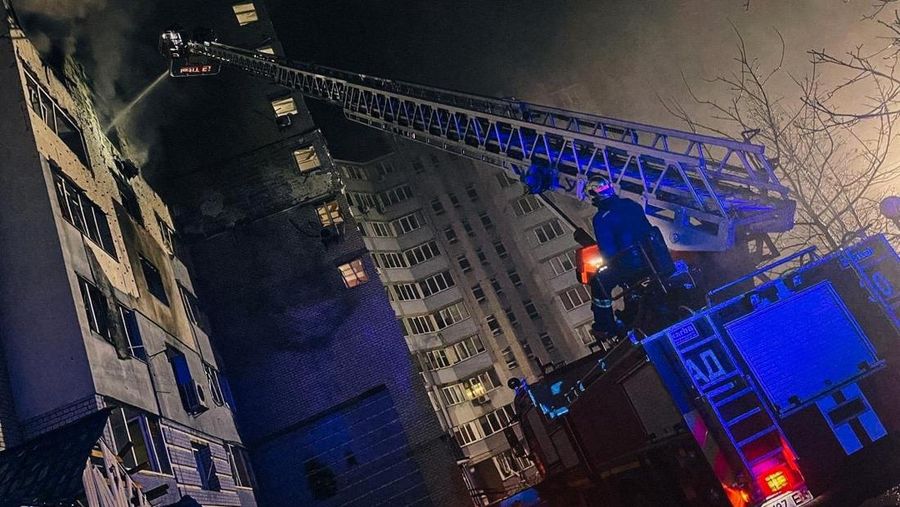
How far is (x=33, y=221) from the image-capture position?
9.11m

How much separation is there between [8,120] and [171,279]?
6.17 meters

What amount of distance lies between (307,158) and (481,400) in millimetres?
19167

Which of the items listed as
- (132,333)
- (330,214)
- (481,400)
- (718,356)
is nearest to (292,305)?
(330,214)

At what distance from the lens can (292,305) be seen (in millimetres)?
17672

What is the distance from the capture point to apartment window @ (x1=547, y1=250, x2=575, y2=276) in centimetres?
3812

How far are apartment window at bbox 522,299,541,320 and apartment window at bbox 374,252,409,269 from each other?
32.8 ft

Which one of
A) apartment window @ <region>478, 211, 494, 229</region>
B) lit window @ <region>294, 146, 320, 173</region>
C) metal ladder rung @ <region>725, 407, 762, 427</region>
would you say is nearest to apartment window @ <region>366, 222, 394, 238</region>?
apartment window @ <region>478, 211, 494, 229</region>

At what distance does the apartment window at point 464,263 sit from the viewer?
41875mm

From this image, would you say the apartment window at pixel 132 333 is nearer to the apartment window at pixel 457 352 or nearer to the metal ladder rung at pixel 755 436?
the metal ladder rung at pixel 755 436

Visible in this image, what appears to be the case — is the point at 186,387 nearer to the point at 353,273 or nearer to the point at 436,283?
the point at 353,273

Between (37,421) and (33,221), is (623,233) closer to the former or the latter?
(37,421)

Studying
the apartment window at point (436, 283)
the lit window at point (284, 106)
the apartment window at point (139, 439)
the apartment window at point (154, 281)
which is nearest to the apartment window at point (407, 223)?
the apartment window at point (436, 283)

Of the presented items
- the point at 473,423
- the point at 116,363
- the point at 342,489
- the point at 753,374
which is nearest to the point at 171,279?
the point at 116,363

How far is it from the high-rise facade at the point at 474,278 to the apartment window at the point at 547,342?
73 millimetres
